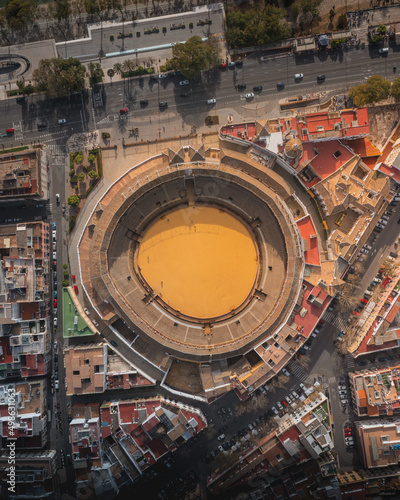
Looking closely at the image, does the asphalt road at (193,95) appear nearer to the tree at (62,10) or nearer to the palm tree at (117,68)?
the palm tree at (117,68)

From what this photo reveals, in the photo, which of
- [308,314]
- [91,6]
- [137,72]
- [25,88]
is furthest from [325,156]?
[25,88]

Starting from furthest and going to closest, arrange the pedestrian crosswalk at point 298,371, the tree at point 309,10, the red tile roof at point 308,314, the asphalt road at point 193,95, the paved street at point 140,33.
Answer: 1. the paved street at point 140,33
2. the asphalt road at point 193,95
3. the pedestrian crosswalk at point 298,371
4. the tree at point 309,10
5. the red tile roof at point 308,314

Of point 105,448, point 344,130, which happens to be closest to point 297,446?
point 105,448

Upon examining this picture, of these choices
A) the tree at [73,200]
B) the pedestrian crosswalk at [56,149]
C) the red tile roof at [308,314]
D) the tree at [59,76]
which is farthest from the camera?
the pedestrian crosswalk at [56,149]

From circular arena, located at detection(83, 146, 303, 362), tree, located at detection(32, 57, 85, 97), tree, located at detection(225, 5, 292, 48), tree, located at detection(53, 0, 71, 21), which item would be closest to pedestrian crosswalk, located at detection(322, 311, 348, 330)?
circular arena, located at detection(83, 146, 303, 362)

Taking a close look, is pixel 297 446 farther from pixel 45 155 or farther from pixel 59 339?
pixel 45 155

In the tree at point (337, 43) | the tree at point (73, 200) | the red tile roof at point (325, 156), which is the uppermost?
the tree at point (337, 43)

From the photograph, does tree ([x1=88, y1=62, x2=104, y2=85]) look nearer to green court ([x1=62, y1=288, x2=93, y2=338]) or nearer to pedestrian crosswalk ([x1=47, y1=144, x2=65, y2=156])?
pedestrian crosswalk ([x1=47, y1=144, x2=65, y2=156])

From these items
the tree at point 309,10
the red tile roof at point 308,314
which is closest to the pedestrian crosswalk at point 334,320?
the red tile roof at point 308,314
